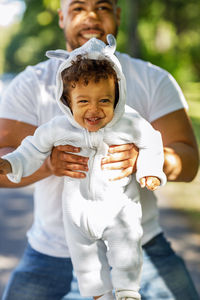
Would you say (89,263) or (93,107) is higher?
(93,107)

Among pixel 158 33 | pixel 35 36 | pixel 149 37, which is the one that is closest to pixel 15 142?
pixel 158 33

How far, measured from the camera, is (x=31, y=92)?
2.70 metres

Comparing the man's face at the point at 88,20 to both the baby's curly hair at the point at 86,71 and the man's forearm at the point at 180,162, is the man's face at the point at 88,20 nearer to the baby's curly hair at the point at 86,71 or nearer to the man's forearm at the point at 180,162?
the man's forearm at the point at 180,162

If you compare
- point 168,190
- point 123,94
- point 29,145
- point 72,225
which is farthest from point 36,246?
point 168,190

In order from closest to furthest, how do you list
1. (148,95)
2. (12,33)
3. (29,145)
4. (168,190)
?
(29,145) < (148,95) < (168,190) < (12,33)

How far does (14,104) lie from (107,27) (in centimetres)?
73

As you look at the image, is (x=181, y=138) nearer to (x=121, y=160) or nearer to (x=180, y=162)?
(x=180, y=162)

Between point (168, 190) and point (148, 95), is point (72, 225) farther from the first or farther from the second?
point (168, 190)

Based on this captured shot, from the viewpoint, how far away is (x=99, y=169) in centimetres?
201

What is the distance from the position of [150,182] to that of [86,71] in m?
0.51

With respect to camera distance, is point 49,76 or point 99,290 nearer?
point 99,290

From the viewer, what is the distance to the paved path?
15.8 ft

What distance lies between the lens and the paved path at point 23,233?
190 inches

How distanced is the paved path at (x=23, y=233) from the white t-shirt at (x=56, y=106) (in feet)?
6.32
